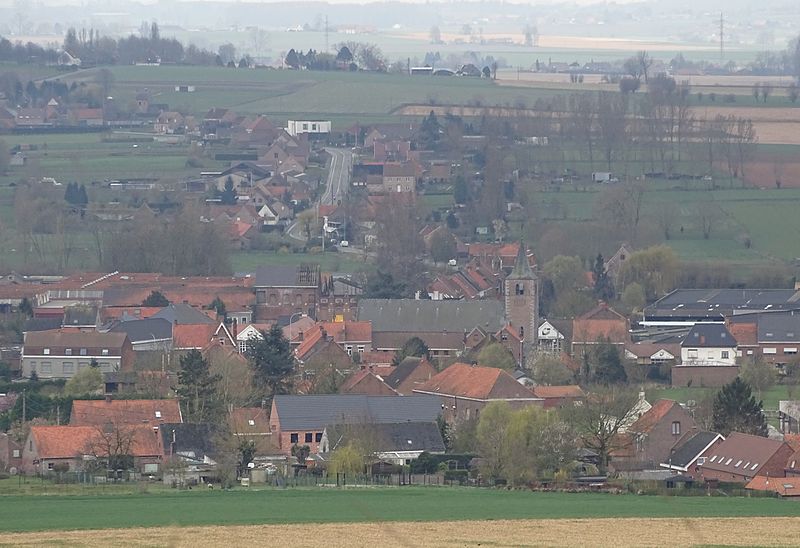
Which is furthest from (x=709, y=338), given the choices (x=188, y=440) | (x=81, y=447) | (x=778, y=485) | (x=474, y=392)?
(x=81, y=447)

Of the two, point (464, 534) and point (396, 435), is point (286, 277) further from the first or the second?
point (464, 534)

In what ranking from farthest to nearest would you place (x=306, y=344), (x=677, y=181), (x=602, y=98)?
1. (x=602, y=98)
2. (x=677, y=181)
3. (x=306, y=344)

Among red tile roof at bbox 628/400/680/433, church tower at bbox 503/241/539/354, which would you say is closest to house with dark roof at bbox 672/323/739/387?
church tower at bbox 503/241/539/354

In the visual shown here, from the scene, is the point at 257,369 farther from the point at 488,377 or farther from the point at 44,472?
the point at 44,472

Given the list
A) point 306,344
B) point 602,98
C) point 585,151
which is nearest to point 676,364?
point 306,344

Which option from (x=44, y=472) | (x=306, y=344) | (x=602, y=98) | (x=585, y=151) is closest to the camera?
(x=44, y=472)

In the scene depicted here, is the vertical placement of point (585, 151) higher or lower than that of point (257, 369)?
higher
